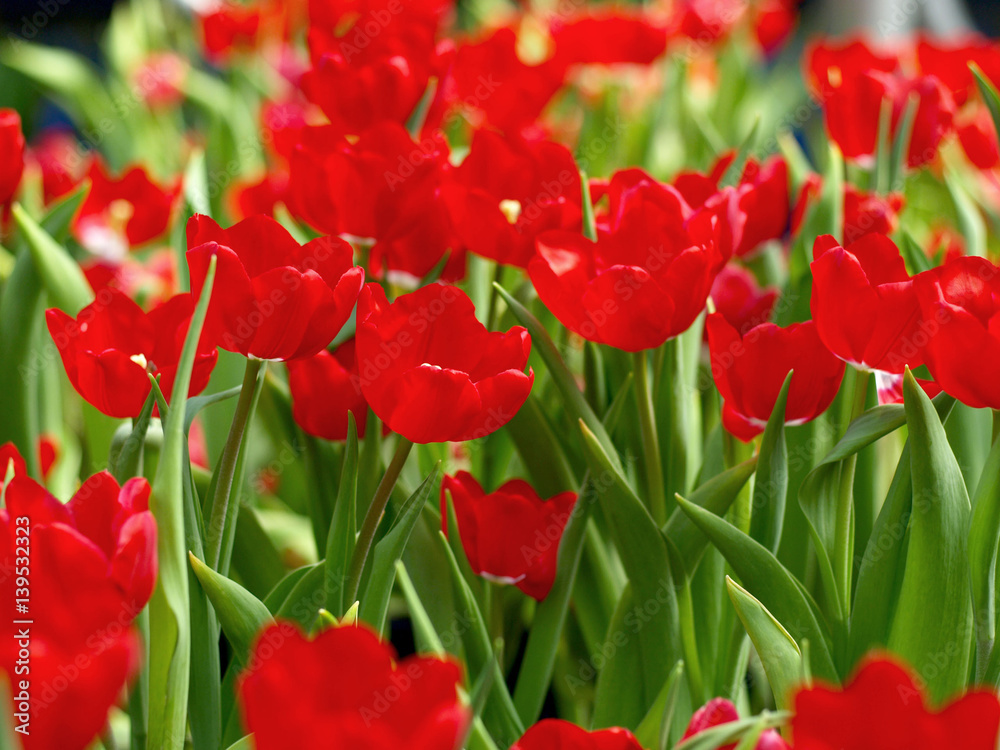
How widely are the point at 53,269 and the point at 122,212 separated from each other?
0.27 m

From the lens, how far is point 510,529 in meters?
0.50

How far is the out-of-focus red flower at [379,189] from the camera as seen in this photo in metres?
0.55

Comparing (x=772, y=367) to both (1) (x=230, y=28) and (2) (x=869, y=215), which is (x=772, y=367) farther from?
(1) (x=230, y=28)

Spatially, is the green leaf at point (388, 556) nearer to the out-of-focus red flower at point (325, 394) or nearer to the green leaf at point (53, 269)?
the out-of-focus red flower at point (325, 394)

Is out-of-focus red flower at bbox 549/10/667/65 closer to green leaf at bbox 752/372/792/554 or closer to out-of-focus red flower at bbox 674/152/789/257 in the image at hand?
out-of-focus red flower at bbox 674/152/789/257

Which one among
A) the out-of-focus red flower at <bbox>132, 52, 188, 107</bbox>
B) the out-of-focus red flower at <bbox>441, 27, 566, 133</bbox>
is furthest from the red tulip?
the out-of-focus red flower at <bbox>132, 52, 188, 107</bbox>

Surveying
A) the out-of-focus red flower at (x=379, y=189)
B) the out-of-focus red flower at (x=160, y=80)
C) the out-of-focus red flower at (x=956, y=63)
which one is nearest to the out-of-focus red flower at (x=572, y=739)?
the out-of-focus red flower at (x=379, y=189)

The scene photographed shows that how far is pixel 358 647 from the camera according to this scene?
27 cm

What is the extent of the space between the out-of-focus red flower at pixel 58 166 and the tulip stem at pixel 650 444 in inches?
25.1

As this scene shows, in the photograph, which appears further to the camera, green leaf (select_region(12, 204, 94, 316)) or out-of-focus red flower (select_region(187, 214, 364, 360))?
green leaf (select_region(12, 204, 94, 316))

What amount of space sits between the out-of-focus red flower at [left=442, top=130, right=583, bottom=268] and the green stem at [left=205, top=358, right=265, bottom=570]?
168 millimetres

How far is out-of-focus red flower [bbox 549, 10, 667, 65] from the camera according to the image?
3.63 ft

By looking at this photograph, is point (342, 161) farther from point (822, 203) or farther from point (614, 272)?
point (822, 203)

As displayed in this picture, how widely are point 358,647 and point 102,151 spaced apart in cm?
136
